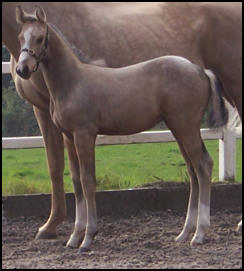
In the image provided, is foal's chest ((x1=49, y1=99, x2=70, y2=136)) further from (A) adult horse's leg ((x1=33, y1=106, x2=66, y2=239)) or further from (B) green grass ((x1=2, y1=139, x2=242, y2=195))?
(B) green grass ((x1=2, y1=139, x2=242, y2=195))

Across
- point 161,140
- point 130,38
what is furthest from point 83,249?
point 161,140

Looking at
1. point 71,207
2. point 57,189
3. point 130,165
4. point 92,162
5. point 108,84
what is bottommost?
point 130,165

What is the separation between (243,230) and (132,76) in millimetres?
1368

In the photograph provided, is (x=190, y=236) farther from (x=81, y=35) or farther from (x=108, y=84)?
(x=81, y=35)

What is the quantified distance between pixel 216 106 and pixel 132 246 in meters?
1.07

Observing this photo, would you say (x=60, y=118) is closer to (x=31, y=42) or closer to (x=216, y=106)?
(x=31, y=42)

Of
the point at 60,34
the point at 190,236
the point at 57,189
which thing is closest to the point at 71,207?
the point at 57,189

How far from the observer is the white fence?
6.31m

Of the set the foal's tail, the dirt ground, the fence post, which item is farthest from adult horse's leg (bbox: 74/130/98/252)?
the fence post

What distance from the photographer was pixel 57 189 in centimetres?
536

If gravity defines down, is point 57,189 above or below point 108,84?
below

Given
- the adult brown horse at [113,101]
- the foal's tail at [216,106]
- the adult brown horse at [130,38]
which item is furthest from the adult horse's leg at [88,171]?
the foal's tail at [216,106]

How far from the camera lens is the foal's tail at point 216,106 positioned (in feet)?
15.7

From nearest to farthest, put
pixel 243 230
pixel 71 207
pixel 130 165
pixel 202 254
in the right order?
pixel 202 254 → pixel 243 230 → pixel 71 207 → pixel 130 165
